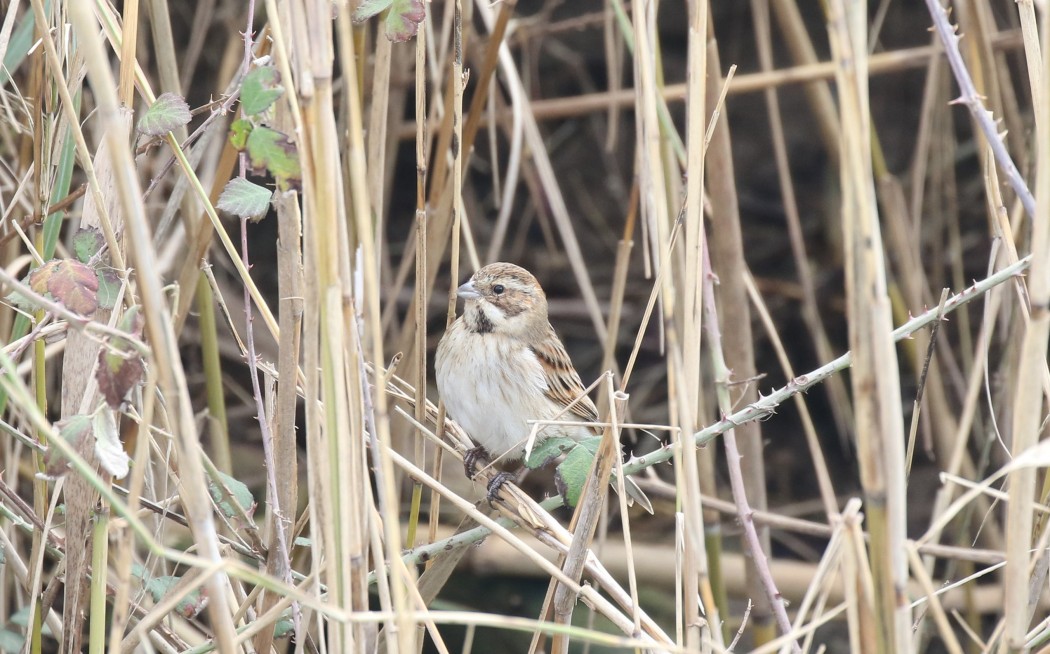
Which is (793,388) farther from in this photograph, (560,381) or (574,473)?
(560,381)

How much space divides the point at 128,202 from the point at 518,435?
1.96 meters

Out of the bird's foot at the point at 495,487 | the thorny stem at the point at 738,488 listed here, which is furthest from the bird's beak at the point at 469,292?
the thorny stem at the point at 738,488

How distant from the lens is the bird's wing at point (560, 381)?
345cm

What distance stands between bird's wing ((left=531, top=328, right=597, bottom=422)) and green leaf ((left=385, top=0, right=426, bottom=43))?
1686 millimetres

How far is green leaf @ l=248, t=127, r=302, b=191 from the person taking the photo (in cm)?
166

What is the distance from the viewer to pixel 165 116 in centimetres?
190

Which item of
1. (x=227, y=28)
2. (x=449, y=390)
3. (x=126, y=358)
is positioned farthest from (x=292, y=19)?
(x=227, y=28)

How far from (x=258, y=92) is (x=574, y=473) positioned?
3.12ft

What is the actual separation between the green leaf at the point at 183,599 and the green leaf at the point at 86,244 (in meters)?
0.70

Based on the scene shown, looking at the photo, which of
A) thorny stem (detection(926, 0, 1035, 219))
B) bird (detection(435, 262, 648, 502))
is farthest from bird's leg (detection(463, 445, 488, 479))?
thorny stem (detection(926, 0, 1035, 219))

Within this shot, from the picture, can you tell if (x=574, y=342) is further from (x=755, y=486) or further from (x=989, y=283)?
(x=989, y=283)

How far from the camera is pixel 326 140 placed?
152 cm

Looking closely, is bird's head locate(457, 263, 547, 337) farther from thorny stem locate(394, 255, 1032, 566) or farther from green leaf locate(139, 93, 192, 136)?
green leaf locate(139, 93, 192, 136)

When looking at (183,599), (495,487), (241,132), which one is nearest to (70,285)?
(241,132)
